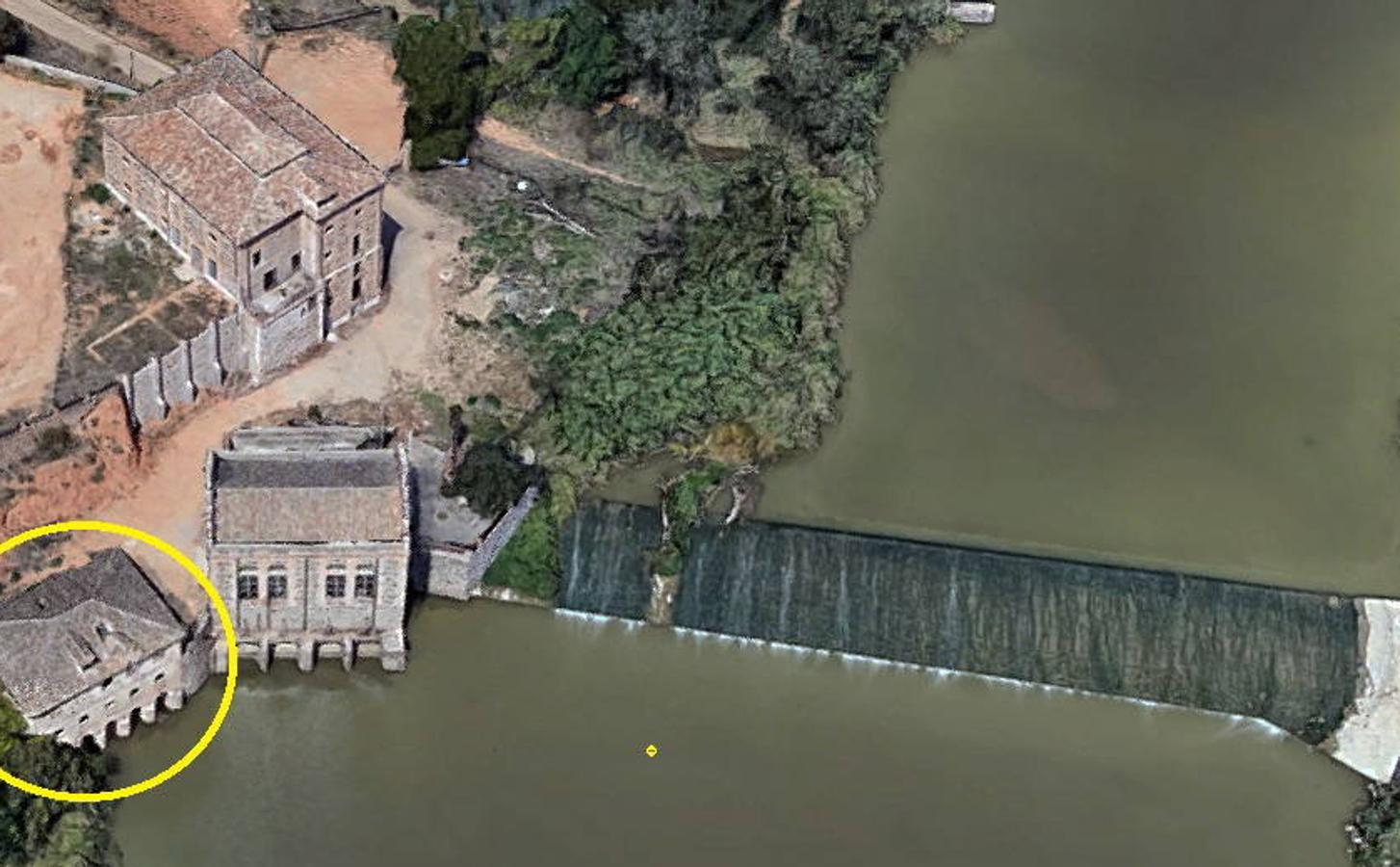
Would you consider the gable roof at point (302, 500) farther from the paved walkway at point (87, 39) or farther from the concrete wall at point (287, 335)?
the paved walkway at point (87, 39)

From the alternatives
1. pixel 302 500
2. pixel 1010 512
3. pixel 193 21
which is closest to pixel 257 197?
pixel 302 500

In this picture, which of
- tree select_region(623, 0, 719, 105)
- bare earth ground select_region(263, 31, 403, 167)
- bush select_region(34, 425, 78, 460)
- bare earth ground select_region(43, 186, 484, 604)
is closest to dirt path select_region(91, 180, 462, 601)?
bare earth ground select_region(43, 186, 484, 604)

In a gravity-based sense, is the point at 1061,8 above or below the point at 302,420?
above

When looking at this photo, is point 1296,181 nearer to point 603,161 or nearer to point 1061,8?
point 1061,8

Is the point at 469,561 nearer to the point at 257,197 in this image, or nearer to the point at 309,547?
the point at 309,547

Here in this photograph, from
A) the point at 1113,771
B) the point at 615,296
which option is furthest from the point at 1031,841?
the point at 615,296

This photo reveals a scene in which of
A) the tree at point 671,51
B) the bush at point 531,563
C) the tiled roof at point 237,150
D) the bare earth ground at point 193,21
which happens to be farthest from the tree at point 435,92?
the bush at point 531,563
